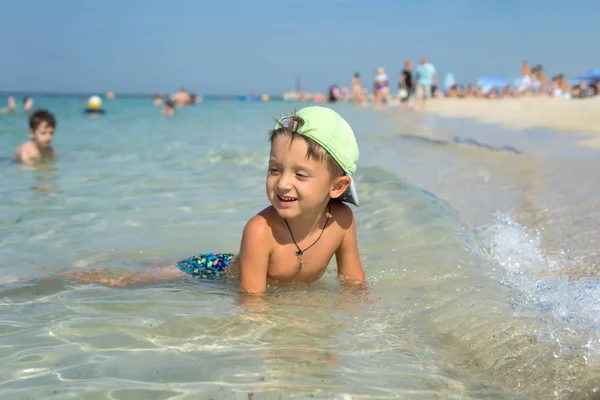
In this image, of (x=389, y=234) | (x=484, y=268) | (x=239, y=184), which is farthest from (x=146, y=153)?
(x=484, y=268)

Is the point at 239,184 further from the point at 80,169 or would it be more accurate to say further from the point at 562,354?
the point at 562,354

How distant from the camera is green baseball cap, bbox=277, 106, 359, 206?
116 inches

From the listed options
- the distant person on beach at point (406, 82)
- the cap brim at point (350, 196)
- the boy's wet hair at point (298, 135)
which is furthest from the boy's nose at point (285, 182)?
the distant person on beach at point (406, 82)

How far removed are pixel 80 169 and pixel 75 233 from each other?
3.77 metres

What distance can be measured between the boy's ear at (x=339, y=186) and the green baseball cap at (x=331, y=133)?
3 centimetres

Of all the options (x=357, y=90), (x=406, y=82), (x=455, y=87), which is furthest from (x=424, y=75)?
(x=455, y=87)

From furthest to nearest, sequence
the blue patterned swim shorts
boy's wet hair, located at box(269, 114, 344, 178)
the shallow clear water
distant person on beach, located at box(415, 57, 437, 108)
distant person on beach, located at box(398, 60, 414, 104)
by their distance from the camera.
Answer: distant person on beach, located at box(398, 60, 414, 104) < distant person on beach, located at box(415, 57, 437, 108) < the blue patterned swim shorts < boy's wet hair, located at box(269, 114, 344, 178) < the shallow clear water

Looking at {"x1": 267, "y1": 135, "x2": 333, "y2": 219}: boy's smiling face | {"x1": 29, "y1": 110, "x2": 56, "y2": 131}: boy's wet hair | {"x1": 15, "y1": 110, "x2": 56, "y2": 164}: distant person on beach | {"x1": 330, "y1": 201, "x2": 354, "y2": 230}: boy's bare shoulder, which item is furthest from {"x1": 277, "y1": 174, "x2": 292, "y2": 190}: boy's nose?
{"x1": 29, "y1": 110, "x2": 56, "y2": 131}: boy's wet hair

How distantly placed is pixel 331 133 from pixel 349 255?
826mm

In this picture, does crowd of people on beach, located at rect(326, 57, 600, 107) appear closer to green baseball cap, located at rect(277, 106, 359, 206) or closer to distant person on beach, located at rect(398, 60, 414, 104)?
distant person on beach, located at rect(398, 60, 414, 104)

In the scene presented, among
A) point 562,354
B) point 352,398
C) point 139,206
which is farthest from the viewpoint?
point 139,206

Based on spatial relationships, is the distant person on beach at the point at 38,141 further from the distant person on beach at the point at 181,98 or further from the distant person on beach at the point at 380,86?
the distant person on beach at the point at 181,98

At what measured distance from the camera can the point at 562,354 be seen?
7.58ft

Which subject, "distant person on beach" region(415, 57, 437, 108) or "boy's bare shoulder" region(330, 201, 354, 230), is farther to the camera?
"distant person on beach" region(415, 57, 437, 108)
